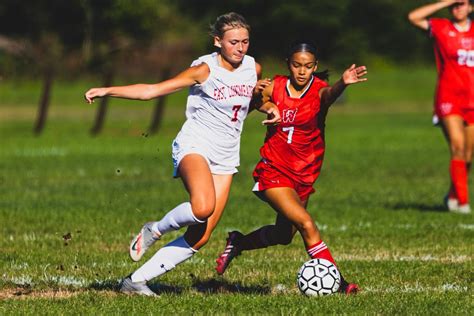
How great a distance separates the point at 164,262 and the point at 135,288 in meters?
0.28

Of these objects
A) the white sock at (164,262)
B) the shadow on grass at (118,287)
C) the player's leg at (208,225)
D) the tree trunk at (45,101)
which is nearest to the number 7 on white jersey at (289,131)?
the player's leg at (208,225)

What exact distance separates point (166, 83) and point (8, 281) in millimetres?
2182

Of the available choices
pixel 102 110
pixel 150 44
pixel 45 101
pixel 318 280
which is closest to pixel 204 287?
pixel 318 280

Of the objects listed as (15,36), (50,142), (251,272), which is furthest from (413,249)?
(15,36)

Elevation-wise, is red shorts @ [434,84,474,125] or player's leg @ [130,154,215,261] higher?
red shorts @ [434,84,474,125]

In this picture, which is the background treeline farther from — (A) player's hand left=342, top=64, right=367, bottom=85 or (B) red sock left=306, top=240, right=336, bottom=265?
(B) red sock left=306, top=240, right=336, bottom=265

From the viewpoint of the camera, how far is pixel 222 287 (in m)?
9.27

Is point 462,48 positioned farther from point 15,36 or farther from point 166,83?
point 15,36

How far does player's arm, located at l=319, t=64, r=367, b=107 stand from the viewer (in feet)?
28.7

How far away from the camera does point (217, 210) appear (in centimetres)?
890

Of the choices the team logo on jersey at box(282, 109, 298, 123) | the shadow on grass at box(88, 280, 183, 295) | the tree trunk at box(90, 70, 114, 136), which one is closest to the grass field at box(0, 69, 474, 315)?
the shadow on grass at box(88, 280, 183, 295)

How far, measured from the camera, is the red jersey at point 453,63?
14977 mm

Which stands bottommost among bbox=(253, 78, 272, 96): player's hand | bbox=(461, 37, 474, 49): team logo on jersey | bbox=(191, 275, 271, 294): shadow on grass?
bbox=(191, 275, 271, 294): shadow on grass

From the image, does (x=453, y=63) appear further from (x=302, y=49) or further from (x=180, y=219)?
(x=180, y=219)
